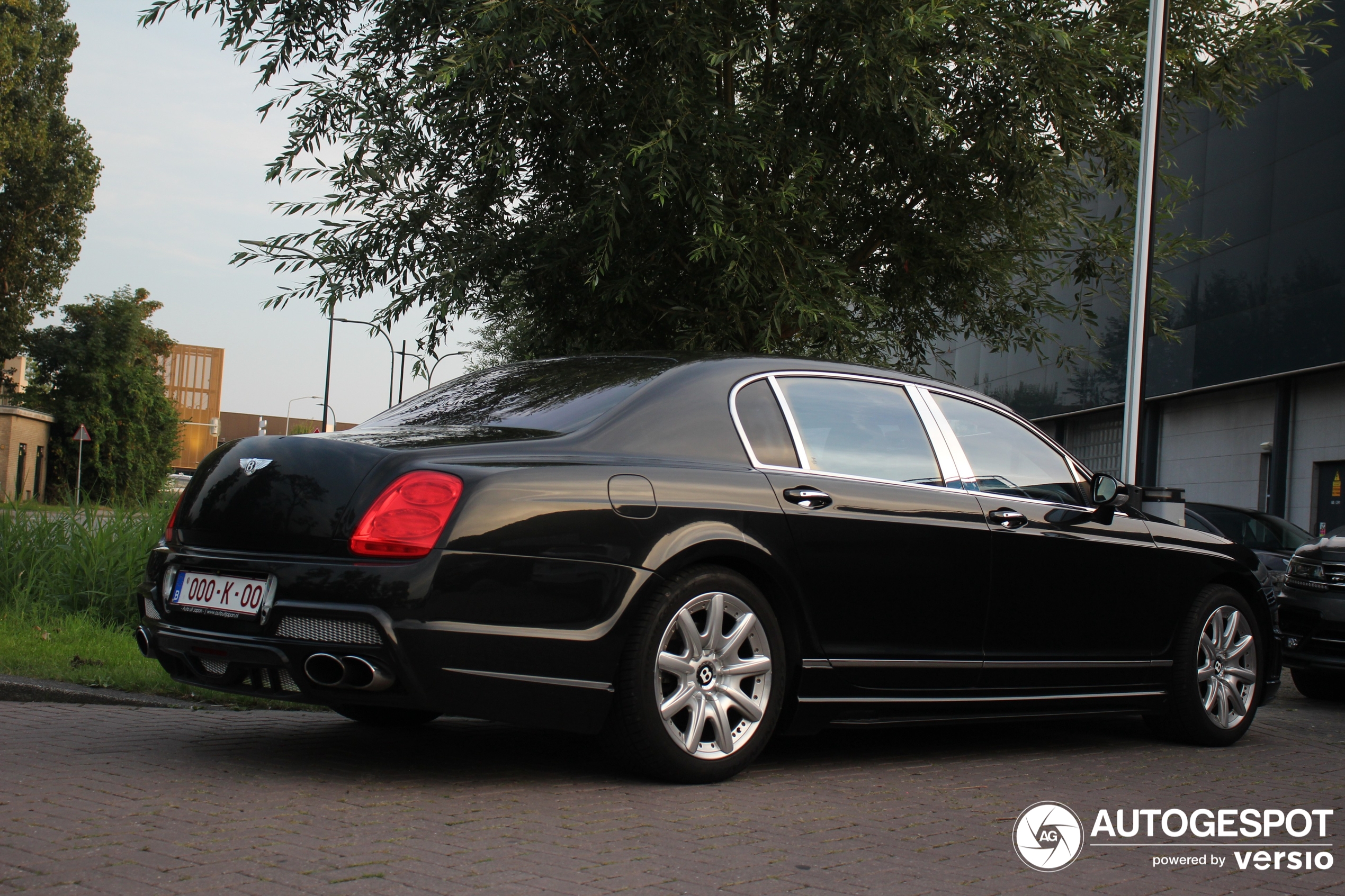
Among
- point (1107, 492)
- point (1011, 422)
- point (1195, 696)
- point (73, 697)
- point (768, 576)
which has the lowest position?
point (73, 697)

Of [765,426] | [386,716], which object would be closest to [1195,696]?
[765,426]

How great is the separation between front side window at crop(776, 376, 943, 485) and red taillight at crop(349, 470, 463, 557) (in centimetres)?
155

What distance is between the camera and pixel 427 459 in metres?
4.16

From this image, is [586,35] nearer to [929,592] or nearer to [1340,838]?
[929,592]

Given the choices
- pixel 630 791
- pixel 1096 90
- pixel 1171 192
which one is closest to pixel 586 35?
pixel 1096 90

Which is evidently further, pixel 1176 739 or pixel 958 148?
pixel 958 148

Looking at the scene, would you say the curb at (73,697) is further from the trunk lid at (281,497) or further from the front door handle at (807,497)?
the front door handle at (807,497)

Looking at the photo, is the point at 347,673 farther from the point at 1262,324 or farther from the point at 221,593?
the point at 1262,324

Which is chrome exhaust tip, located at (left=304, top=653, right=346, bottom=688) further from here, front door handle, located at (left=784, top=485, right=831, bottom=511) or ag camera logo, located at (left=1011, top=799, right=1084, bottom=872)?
ag camera logo, located at (left=1011, top=799, right=1084, bottom=872)

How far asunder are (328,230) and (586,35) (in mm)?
3106

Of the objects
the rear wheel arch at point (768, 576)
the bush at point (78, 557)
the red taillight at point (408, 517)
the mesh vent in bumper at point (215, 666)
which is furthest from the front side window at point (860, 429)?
the bush at point (78, 557)

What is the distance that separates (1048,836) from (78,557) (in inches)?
296

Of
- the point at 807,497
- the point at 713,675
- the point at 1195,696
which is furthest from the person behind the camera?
the point at 1195,696

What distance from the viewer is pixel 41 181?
41062 millimetres
